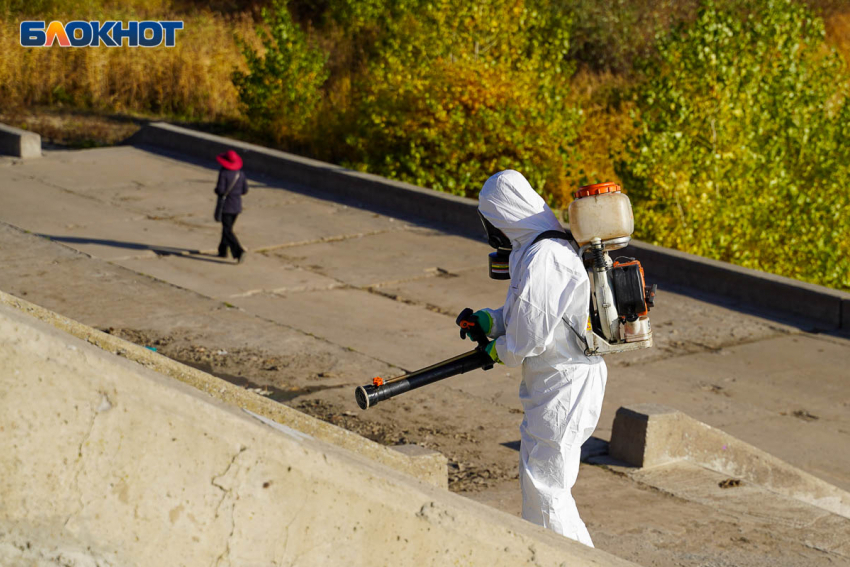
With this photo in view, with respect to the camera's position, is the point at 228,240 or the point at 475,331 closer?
the point at 475,331

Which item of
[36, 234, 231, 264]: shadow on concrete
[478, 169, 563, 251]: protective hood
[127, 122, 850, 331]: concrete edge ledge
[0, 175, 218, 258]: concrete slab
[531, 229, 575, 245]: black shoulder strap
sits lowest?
[36, 234, 231, 264]: shadow on concrete

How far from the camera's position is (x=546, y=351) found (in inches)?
151

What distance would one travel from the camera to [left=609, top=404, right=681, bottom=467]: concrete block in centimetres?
561

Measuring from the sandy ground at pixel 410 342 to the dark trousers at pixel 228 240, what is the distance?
0.46ft

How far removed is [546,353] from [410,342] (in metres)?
4.04

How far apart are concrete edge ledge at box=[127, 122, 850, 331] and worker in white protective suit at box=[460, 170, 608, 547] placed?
219 inches

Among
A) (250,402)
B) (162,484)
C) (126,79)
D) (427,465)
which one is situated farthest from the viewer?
(126,79)

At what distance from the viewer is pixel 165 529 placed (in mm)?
2512

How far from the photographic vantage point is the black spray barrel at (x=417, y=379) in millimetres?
3871

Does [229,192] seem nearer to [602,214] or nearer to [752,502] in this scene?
[752,502]

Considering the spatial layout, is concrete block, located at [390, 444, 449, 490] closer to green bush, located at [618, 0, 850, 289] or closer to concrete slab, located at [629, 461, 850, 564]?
concrete slab, located at [629, 461, 850, 564]

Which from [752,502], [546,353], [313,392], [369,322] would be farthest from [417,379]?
[369,322]

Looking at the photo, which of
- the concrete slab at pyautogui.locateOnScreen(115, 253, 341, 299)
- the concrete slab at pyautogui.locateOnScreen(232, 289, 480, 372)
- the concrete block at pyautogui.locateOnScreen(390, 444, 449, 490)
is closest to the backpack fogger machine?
the concrete block at pyautogui.locateOnScreen(390, 444, 449, 490)

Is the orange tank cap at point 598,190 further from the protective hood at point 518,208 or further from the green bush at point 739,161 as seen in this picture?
the green bush at point 739,161
